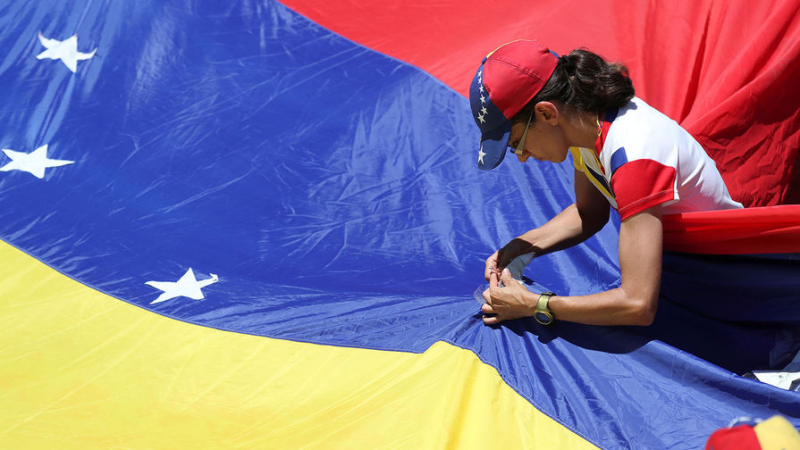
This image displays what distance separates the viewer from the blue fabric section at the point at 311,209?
1.57m

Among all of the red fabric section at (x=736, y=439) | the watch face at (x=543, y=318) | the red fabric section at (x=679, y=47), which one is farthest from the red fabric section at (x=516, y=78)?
the red fabric section at (x=736, y=439)

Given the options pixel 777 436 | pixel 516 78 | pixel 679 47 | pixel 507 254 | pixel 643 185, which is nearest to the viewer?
pixel 777 436

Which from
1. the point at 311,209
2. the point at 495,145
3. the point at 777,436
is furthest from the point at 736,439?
the point at 311,209

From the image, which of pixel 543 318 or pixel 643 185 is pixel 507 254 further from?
pixel 643 185

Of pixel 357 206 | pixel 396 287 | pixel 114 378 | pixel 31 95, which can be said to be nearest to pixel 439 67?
pixel 357 206

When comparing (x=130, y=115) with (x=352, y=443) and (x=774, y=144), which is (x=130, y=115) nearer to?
(x=352, y=443)

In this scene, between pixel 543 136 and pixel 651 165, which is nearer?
pixel 651 165

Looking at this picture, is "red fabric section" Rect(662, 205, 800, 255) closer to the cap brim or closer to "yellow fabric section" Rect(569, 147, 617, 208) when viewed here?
"yellow fabric section" Rect(569, 147, 617, 208)

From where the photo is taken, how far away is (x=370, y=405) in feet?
5.00

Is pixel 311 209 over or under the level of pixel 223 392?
over

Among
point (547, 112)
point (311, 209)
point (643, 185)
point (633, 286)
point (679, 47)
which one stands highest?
point (311, 209)

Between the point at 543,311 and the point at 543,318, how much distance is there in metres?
0.02

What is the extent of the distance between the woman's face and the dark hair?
24mm

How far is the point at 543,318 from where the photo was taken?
5.30 ft
